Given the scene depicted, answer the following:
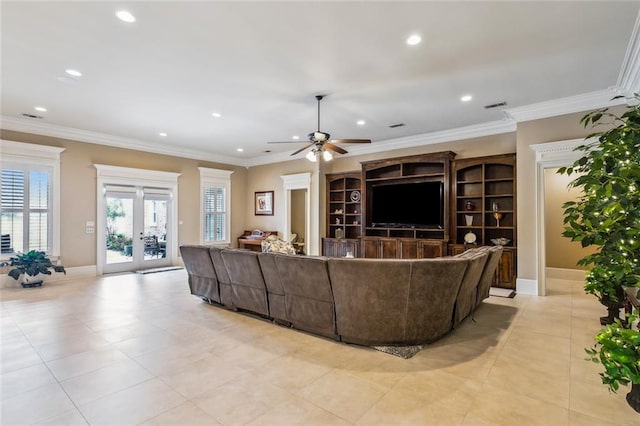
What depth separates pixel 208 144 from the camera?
777cm

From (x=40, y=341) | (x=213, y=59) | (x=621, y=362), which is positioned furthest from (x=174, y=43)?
(x=621, y=362)

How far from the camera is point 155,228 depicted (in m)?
7.89

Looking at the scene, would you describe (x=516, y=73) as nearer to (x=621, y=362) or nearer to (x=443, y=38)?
(x=443, y=38)

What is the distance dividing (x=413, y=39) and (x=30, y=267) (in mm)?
7191

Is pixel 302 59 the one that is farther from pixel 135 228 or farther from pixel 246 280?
pixel 135 228

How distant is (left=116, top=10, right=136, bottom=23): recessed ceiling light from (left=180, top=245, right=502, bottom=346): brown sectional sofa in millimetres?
2583

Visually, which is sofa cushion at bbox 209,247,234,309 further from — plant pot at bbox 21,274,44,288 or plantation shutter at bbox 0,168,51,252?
plantation shutter at bbox 0,168,51,252

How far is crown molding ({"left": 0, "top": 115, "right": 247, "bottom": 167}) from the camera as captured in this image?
19.2 ft

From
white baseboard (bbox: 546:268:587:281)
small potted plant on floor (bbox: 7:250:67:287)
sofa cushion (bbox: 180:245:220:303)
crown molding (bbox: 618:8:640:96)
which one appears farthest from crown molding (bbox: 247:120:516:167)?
small potted plant on floor (bbox: 7:250:67:287)

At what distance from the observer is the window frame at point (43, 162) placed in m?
5.75

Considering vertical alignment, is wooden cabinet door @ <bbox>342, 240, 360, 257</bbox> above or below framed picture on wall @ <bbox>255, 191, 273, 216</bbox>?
below

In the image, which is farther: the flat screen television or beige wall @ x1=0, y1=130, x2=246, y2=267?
the flat screen television

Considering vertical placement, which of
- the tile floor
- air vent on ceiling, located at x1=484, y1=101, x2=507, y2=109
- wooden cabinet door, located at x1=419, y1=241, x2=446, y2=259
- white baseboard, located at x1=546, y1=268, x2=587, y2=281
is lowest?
the tile floor

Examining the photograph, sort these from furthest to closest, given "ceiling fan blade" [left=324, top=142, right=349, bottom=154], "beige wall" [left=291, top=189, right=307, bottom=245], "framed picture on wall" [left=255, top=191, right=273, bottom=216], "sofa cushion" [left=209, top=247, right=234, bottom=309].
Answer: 1. "beige wall" [left=291, top=189, right=307, bottom=245]
2. "framed picture on wall" [left=255, top=191, right=273, bottom=216]
3. "ceiling fan blade" [left=324, top=142, right=349, bottom=154]
4. "sofa cushion" [left=209, top=247, right=234, bottom=309]
